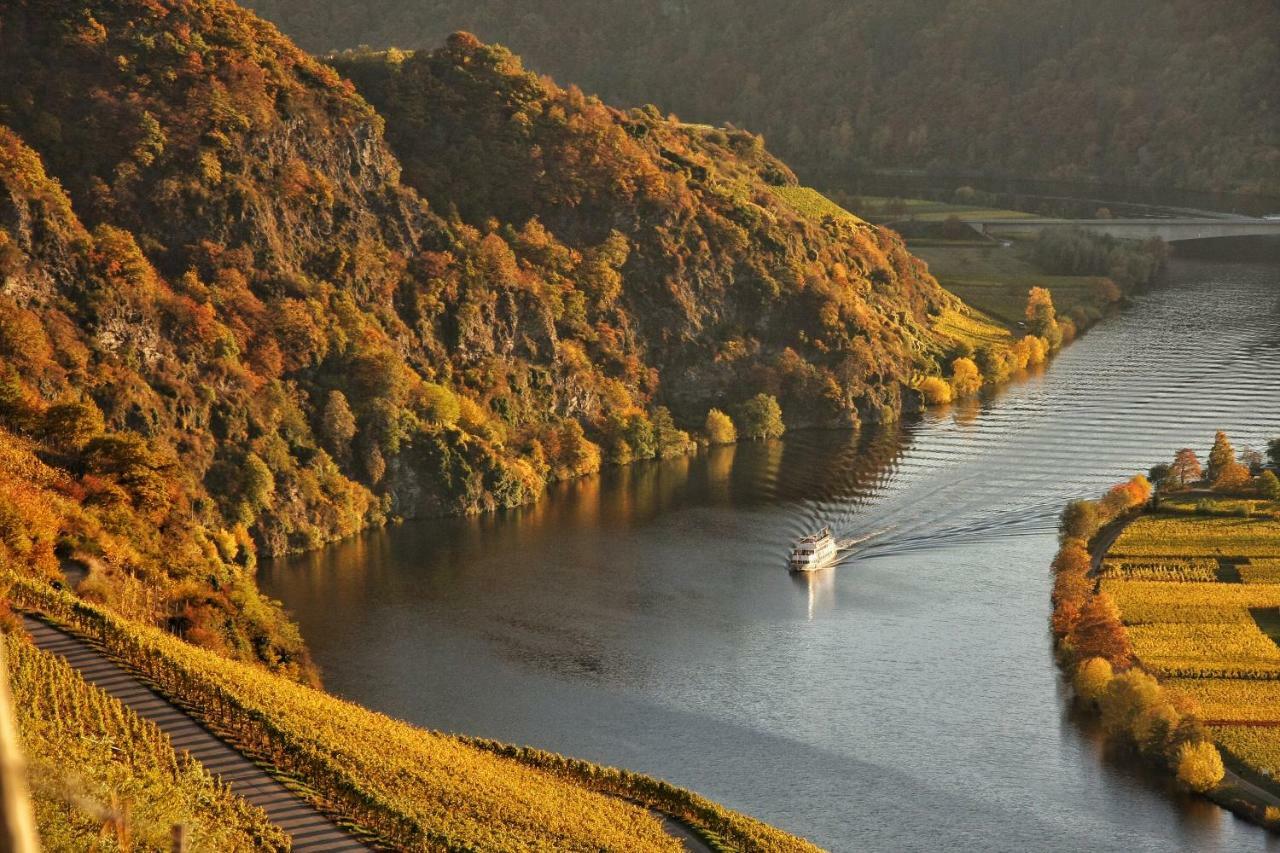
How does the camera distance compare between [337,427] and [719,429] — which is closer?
[337,427]

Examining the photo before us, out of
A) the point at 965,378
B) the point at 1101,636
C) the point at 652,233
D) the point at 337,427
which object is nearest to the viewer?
the point at 1101,636

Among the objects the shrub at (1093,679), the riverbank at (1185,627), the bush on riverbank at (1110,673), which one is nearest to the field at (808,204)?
the riverbank at (1185,627)

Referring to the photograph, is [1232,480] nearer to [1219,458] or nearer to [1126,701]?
[1219,458]

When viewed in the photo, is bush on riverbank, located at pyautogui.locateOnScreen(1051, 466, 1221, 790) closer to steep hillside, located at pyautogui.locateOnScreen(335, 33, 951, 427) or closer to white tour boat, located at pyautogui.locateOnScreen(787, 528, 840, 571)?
white tour boat, located at pyautogui.locateOnScreen(787, 528, 840, 571)

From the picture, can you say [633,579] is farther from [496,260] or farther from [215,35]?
[215,35]

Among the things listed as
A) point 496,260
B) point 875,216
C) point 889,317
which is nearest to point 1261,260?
point 875,216

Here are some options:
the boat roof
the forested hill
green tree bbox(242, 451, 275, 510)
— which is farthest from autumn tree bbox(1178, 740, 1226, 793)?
green tree bbox(242, 451, 275, 510)

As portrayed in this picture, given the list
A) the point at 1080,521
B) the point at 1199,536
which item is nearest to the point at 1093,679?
the point at 1080,521
